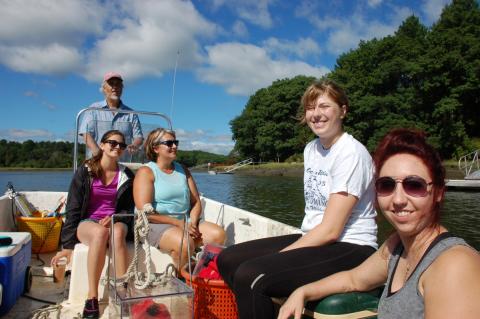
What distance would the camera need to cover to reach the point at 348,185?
2410mm

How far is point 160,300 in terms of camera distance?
268cm

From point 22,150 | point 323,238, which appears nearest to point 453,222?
point 323,238

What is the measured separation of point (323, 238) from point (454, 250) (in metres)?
1.05

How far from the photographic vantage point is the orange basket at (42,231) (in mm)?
5348

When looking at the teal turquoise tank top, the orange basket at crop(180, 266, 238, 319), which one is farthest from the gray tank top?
the teal turquoise tank top

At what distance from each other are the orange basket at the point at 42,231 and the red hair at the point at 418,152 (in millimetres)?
4695

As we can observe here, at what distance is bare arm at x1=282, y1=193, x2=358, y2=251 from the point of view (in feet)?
7.82

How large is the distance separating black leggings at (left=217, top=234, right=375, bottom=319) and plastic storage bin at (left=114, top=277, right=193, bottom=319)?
0.49 m

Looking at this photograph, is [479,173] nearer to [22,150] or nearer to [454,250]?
[454,250]

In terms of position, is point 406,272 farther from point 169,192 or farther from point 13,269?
point 13,269

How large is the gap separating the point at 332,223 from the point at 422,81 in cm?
4057

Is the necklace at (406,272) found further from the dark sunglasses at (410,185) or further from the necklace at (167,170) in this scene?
the necklace at (167,170)

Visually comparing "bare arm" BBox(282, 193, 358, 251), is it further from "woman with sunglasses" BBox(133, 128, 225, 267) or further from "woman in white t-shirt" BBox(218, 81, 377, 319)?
"woman with sunglasses" BBox(133, 128, 225, 267)

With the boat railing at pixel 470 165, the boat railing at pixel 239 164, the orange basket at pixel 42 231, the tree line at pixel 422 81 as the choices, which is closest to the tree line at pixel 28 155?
the boat railing at pixel 239 164
